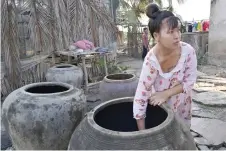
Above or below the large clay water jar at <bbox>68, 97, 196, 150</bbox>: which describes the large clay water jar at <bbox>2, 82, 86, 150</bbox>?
below

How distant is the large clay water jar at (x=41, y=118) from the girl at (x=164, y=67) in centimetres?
128

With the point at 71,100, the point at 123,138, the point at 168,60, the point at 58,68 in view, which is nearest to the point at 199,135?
the point at 71,100

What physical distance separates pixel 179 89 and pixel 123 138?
0.66 metres

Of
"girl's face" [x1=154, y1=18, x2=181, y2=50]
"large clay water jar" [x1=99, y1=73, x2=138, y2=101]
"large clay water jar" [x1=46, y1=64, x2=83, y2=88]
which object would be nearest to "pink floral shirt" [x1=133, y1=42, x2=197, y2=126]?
"girl's face" [x1=154, y1=18, x2=181, y2=50]

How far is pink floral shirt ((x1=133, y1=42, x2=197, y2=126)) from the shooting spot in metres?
1.91

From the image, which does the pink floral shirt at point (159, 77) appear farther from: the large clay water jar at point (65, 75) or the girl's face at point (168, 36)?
the large clay water jar at point (65, 75)

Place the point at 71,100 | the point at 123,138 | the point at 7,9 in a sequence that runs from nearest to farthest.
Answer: the point at 123,138 < the point at 71,100 < the point at 7,9

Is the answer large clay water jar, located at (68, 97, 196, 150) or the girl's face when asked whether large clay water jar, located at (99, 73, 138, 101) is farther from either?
the girl's face

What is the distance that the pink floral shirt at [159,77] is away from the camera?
191 cm

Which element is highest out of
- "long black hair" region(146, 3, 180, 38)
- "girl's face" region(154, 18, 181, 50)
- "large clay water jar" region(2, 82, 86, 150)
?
"long black hair" region(146, 3, 180, 38)

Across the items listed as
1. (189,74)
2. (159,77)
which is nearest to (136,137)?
(159,77)

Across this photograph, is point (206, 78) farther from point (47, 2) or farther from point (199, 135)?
point (47, 2)

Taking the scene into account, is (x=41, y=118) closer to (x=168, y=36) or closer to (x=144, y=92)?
(x=144, y=92)

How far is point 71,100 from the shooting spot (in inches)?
121
